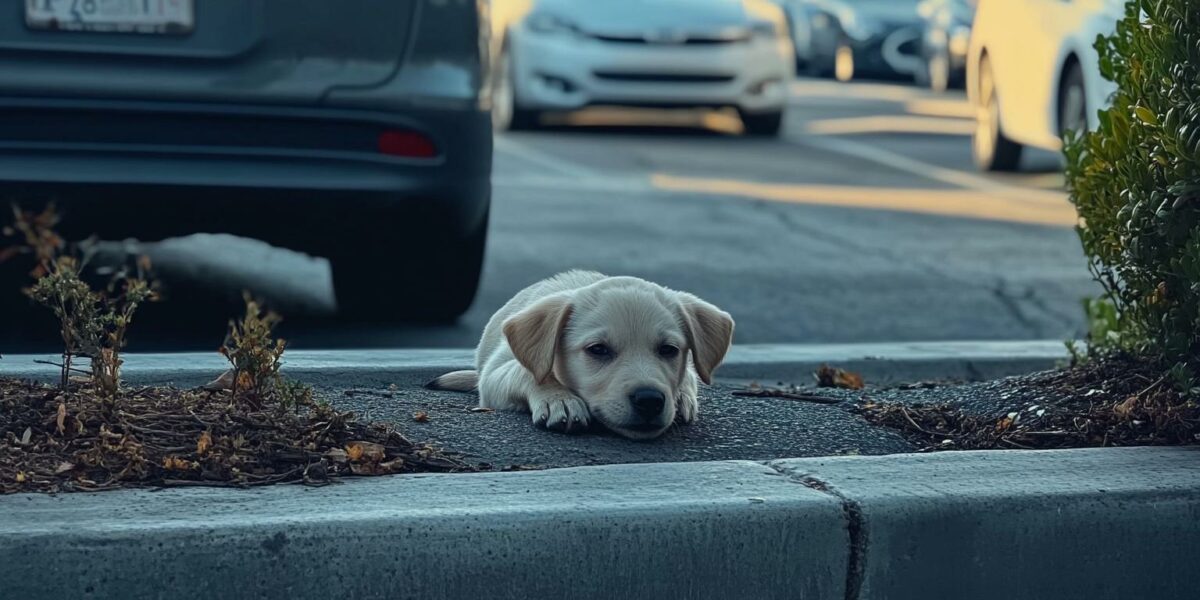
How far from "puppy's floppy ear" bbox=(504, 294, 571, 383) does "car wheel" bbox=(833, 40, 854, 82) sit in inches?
755

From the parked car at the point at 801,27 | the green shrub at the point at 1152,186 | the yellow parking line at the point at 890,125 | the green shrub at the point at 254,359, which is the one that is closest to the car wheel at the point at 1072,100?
the yellow parking line at the point at 890,125

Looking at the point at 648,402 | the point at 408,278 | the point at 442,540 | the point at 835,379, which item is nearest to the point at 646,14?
the point at 408,278

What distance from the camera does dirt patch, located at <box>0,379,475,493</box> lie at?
3.16m

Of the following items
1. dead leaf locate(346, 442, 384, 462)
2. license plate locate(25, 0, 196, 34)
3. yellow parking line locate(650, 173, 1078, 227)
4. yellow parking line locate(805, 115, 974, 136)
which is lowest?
yellow parking line locate(805, 115, 974, 136)

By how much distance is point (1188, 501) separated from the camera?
3.28 meters

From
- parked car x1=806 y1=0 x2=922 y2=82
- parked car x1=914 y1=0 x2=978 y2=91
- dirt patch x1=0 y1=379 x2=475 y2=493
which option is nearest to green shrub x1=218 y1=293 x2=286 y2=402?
dirt patch x1=0 y1=379 x2=475 y2=493

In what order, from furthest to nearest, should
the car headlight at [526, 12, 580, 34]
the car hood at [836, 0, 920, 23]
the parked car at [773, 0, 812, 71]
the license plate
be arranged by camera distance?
the parked car at [773, 0, 812, 71] → the car hood at [836, 0, 920, 23] → the car headlight at [526, 12, 580, 34] → the license plate

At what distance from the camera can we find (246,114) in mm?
5238

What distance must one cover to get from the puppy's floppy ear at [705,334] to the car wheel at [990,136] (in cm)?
830

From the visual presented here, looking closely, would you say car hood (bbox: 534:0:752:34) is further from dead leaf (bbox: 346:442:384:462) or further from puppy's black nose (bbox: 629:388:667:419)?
dead leaf (bbox: 346:442:384:462)

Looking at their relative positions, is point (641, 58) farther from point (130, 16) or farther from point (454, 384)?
point (454, 384)

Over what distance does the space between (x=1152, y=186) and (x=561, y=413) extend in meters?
1.30

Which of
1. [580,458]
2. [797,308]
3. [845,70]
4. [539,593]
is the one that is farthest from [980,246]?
[845,70]

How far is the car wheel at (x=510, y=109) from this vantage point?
14148 mm
